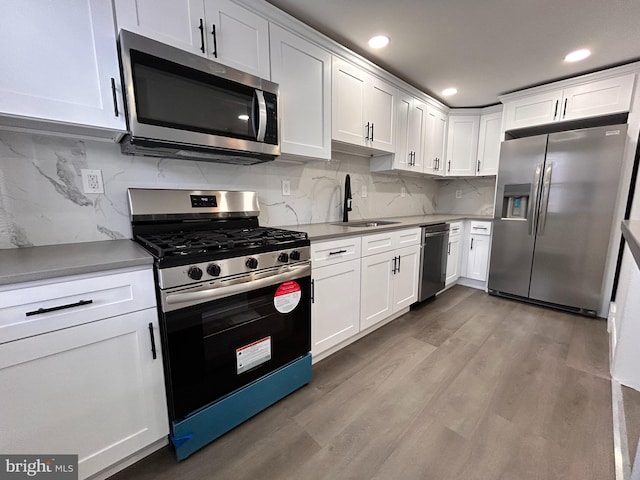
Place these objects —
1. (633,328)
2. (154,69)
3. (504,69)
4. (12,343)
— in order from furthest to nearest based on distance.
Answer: (504,69) → (633,328) → (154,69) → (12,343)

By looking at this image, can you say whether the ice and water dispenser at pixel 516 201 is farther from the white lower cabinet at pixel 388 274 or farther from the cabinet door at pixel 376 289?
the cabinet door at pixel 376 289

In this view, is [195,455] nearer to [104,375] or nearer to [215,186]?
[104,375]

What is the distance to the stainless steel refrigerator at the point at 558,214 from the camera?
242 centimetres

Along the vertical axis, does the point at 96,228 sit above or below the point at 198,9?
below

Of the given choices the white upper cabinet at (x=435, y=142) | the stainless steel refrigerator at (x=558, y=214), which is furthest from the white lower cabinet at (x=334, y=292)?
the stainless steel refrigerator at (x=558, y=214)

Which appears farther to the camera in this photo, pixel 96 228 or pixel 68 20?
pixel 96 228

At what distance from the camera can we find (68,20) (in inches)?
40.1

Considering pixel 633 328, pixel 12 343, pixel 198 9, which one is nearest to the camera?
pixel 12 343

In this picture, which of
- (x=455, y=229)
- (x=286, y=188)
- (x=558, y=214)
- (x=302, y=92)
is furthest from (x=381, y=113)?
(x=558, y=214)

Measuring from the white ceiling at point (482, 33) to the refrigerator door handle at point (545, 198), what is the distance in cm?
92

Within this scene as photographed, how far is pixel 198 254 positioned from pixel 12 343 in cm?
59

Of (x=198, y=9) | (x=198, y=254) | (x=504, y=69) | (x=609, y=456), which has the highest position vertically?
(x=504, y=69)

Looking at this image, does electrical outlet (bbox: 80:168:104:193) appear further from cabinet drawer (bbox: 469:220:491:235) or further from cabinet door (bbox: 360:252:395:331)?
cabinet drawer (bbox: 469:220:491:235)

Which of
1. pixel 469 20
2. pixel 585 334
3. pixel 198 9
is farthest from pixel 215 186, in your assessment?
pixel 585 334
